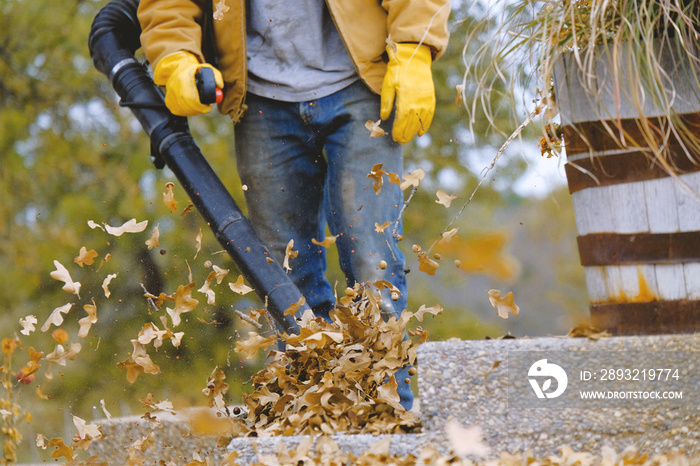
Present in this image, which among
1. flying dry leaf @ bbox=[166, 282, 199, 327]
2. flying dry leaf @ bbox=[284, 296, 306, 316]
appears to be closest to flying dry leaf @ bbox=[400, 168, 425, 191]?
flying dry leaf @ bbox=[284, 296, 306, 316]

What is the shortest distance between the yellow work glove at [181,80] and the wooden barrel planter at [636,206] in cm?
99

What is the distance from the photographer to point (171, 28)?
1.92 m

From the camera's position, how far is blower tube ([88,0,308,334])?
5.93 ft

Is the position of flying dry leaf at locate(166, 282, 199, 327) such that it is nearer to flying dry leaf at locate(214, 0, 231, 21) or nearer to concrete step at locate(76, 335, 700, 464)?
concrete step at locate(76, 335, 700, 464)

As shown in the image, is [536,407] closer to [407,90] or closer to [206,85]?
[407,90]

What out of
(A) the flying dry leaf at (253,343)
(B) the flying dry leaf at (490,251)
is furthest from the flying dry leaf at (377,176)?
(B) the flying dry leaf at (490,251)

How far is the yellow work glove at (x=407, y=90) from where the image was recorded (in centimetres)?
172

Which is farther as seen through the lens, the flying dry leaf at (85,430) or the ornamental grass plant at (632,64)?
the flying dry leaf at (85,430)

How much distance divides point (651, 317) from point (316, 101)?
998 millimetres

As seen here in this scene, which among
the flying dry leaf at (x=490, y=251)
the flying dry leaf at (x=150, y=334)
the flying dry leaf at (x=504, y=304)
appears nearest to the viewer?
the flying dry leaf at (x=504, y=304)

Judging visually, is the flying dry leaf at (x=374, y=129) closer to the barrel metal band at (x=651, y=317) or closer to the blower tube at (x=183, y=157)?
the blower tube at (x=183, y=157)

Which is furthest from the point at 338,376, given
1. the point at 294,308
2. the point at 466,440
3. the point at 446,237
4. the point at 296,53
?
the point at 296,53

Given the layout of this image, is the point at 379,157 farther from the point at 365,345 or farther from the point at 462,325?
the point at 462,325

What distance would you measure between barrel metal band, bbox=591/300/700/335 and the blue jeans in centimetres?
54
